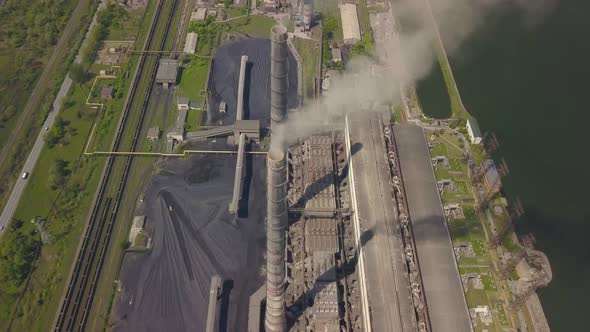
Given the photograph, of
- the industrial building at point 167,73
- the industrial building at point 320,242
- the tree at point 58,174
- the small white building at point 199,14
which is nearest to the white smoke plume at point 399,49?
the industrial building at point 320,242

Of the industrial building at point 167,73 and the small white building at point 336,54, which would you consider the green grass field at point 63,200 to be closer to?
the industrial building at point 167,73

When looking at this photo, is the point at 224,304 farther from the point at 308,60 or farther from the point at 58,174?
the point at 308,60

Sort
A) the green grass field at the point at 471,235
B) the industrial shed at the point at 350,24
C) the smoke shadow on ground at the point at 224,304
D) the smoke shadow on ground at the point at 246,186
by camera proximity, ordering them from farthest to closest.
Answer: the industrial shed at the point at 350,24 → the smoke shadow on ground at the point at 246,186 → the green grass field at the point at 471,235 → the smoke shadow on ground at the point at 224,304

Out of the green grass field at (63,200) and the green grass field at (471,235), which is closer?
the green grass field at (63,200)

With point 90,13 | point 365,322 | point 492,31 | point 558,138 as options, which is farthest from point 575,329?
point 90,13

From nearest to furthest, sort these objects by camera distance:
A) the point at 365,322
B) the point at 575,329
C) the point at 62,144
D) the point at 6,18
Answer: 1. the point at 365,322
2. the point at 575,329
3. the point at 62,144
4. the point at 6,18

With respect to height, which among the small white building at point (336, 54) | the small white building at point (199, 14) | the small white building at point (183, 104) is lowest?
the small white building at point (183, 104)

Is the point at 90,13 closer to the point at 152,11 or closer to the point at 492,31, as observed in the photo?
the point at 152,11

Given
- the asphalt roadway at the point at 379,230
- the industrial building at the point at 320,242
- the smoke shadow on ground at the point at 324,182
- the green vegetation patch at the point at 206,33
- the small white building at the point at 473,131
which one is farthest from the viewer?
the green vegetation patch at the point at 206,33
